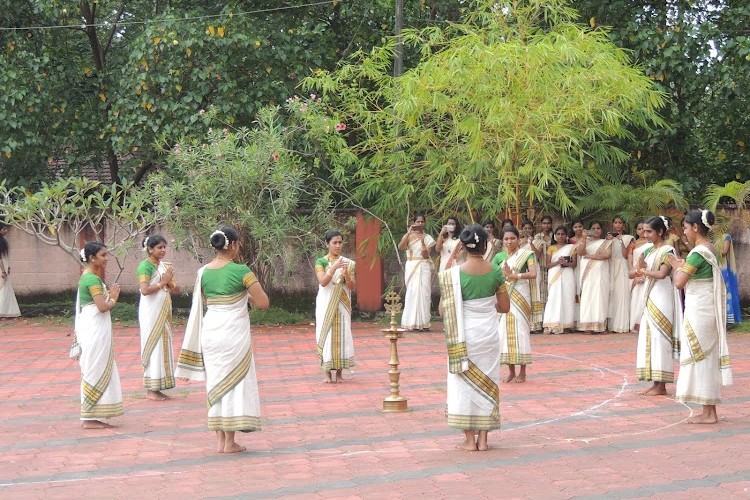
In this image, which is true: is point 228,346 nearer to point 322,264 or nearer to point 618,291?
point 322,264

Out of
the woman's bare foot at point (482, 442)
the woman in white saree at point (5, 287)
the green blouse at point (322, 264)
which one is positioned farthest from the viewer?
the woman in white saree at point (5, 287)

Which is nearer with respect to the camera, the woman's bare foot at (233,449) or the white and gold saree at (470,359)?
the white and gold saree at (470,359)

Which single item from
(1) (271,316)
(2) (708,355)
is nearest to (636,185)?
(1) (271,316)

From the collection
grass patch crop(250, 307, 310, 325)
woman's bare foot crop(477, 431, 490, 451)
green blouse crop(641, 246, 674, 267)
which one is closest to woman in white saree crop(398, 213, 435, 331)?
grass patch crop(250, 307, 310, 325)

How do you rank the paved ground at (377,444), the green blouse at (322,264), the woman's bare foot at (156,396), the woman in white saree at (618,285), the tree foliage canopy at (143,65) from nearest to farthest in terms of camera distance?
the paved ground at (377,444) < the woman's bare foot at (156,396) < the green blouse at (322,264) < the woman in white saree at (618,285) < the tree foliage canopy at (143,65)

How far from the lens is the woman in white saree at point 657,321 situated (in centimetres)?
1118

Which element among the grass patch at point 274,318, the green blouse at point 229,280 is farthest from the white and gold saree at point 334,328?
the grass patch at point 274,318

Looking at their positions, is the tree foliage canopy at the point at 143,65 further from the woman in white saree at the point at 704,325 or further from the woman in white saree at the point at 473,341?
the woman in white saree at the point at 473,341

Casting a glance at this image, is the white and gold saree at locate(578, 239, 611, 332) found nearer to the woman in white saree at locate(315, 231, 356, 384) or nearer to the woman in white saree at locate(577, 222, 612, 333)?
the woman in white saree at locate(577, 222, 612, 333)

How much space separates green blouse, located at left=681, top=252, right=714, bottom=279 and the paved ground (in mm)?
1294

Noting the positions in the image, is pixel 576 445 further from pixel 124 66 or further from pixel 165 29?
pixel 124 66

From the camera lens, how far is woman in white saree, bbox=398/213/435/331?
58.4 ft

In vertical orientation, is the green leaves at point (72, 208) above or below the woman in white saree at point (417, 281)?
above

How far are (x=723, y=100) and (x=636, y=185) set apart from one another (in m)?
2.06
